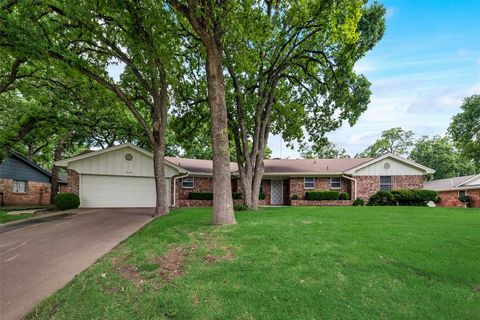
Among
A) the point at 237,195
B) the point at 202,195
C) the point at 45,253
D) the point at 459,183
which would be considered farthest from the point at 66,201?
the point at 459,183

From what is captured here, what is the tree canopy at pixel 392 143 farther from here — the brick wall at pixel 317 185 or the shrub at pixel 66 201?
the shrub at pixel 66 201

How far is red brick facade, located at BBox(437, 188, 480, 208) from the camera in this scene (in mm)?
23016

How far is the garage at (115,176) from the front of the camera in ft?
58.3

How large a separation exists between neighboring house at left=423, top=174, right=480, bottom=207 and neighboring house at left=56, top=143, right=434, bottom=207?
4361 millimetres

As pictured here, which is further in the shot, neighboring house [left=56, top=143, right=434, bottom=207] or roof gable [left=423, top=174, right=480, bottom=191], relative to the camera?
roof gable [left=423, top=174, right=480, bottom=191]

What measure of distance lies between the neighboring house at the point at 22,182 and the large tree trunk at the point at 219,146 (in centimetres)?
2139

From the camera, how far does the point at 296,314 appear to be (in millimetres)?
3689

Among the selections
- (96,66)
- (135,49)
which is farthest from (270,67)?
(96,66)

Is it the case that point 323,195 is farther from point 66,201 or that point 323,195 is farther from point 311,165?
point 66,201

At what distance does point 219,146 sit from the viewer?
8.20 meters

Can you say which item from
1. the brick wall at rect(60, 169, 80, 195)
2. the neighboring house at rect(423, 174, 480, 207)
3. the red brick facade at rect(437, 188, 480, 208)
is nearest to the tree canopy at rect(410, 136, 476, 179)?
the neighboring house at rect(423, 174, 480, 207)

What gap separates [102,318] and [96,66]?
41.5ft

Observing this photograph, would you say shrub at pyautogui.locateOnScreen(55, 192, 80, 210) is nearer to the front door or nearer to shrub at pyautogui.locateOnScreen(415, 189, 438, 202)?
the front door

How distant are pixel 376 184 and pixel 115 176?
1838 cm
